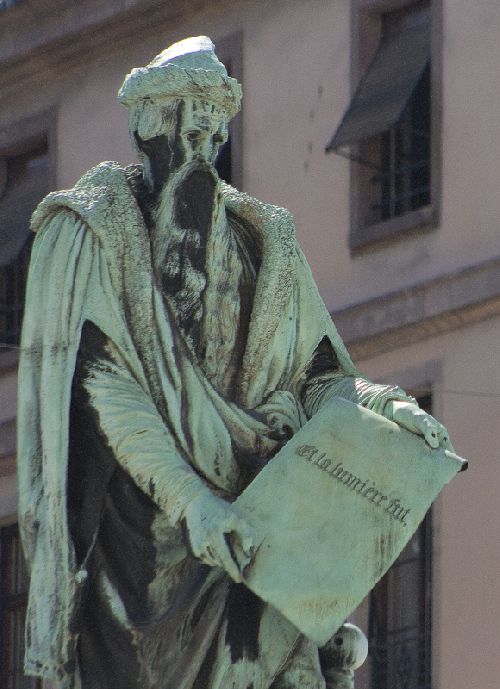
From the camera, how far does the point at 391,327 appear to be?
30.8 m

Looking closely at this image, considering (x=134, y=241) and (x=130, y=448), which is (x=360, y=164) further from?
(x=130, y=448)

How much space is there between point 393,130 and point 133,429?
19.7 m

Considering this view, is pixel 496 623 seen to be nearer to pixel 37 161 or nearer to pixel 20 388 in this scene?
pixel 37 161

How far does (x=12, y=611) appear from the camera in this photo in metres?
33.4

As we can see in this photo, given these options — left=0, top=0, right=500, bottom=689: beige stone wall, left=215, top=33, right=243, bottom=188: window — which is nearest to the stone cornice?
left=0, top=0, right=500, bottom=689: beige stone wall

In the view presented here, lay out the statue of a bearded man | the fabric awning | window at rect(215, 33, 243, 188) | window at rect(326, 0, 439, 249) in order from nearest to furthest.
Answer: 1. the statue of a bearded man
2. window at rect(326, 0, 439, 249)
3. the fabric awning
4. window at rect(215, 33, 243, 188)

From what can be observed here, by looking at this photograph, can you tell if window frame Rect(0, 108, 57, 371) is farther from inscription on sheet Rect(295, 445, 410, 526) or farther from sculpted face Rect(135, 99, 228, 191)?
inscription on sheet Rect(295, 445, 410, 526)

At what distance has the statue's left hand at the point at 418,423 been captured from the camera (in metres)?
11.7

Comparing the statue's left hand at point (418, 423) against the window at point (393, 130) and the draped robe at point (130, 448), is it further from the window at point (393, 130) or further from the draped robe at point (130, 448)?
the window at point (393, 130)

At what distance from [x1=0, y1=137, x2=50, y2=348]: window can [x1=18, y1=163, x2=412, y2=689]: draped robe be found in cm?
2165

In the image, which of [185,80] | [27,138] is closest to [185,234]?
[185,80]

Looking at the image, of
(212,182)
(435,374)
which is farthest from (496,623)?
(212,182)

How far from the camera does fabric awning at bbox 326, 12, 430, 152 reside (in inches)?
1216

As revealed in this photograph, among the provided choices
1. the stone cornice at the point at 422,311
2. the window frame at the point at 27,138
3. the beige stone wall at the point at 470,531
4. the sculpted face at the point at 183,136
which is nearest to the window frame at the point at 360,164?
the stone cornice at the point at 422,311
